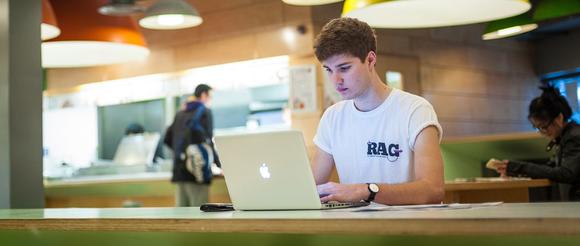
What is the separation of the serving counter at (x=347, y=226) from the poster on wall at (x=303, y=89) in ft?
18.0

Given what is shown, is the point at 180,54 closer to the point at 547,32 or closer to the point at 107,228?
the point at 547,32

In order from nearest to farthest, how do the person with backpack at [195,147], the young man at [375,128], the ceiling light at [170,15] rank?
the young man at [375,128]
the ceiling light at [170,15]
the person with backpack at [195,147]

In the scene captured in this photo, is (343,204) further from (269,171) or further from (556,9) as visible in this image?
(556,9)

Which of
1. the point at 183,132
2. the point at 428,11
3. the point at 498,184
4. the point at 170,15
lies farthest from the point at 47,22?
the point at 498,184

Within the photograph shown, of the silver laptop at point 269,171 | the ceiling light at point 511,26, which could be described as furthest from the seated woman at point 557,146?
the silver laptop at point 269,171

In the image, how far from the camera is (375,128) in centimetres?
294

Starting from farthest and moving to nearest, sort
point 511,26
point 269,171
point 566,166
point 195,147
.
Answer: point 195,147, point 511,26, point 566,166, point 269,171

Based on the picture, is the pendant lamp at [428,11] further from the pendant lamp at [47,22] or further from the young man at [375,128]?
the pendant lamp at [47,22]

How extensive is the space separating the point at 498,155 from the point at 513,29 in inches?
44.5

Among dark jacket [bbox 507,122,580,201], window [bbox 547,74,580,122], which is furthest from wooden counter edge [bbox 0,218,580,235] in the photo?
window [bbox 547,74,580,122]

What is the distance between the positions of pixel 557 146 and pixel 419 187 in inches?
122

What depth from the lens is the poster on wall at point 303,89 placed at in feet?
27.3

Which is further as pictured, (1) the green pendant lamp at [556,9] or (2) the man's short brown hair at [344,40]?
(1) the green pendant lamp at [556,9]

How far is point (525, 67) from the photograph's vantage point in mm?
11297
